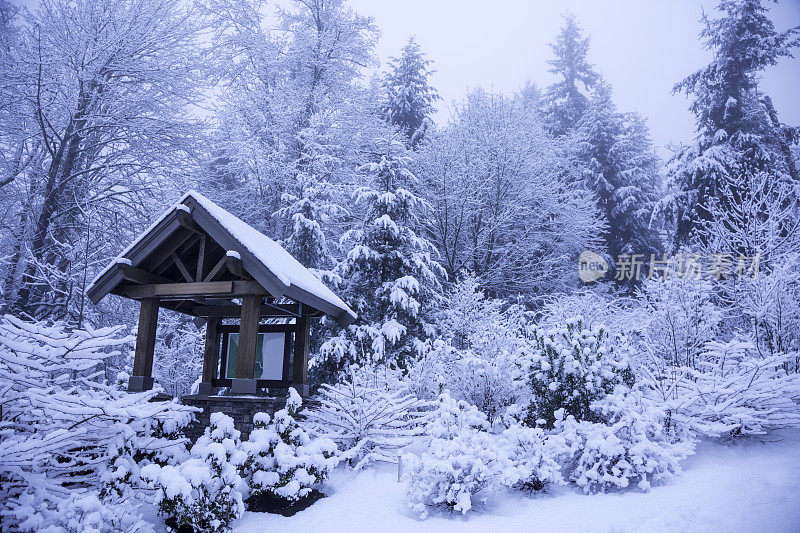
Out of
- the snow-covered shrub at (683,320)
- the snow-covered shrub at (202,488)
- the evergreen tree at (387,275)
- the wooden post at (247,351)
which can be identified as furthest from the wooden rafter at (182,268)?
the snow-covered shrub at (683,320)

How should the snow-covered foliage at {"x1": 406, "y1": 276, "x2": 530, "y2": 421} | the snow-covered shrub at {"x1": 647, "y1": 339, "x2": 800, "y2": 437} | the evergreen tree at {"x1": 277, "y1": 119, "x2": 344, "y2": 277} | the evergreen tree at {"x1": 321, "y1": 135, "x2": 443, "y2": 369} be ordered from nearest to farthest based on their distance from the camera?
the snow-covered shrub at {"x1": 647, "y1": 339, "x2": 800, "y2": 437}
the snow-covered foliage at {"x1": 406, "y1": 276, "x2": 530, "y2": 421}
the evergreen tree at {"x1": 321, "y1": 135, "x2": 443, "y2": 369}
the evergreen tree at {"x1": 277, "y1": 119, "x2": 344, "y2": 277}

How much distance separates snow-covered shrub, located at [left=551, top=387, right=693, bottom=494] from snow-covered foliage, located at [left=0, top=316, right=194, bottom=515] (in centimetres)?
477

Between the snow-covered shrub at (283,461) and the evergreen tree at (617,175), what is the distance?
1873 centimetres

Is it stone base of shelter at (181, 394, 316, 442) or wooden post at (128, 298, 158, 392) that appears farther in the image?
wooden post at (128, 298, 158, 392)

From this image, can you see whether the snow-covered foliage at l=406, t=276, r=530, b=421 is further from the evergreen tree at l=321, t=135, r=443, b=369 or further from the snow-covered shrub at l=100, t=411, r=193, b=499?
the snow-covered shrub at l=100, t=411, r=193, b=499

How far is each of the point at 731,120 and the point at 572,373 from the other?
47.3ft

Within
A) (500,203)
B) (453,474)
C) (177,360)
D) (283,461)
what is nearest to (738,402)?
(453,474)

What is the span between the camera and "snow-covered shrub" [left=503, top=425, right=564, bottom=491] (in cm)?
531

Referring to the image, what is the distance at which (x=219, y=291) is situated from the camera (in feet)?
22.9

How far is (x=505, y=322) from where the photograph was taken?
11875 mm

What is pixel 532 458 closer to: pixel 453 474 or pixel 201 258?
pixel 453 474

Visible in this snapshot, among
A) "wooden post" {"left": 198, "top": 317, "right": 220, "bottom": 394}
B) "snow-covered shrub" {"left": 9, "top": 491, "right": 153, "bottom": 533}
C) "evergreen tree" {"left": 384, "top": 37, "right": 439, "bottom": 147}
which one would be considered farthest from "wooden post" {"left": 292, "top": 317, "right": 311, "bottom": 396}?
"evergreen tree" {"left": 384, "top": 37, "right": 439, "bottom": 147}

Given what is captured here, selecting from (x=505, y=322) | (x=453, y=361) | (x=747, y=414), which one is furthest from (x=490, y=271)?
(x=747, y=414)

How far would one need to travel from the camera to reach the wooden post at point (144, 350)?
7309 millimetres
